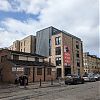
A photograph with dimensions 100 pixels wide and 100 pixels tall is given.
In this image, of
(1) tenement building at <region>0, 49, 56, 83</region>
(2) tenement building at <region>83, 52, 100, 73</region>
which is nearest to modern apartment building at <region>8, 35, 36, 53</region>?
(2) tenement building at <region>83, 52, 100, 73</region>

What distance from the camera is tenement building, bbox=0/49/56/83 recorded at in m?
39.0

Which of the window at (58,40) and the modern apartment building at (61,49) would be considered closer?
the modern apartment building at (61,49)

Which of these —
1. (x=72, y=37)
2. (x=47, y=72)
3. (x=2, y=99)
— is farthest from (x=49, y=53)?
(x=2, y=99)

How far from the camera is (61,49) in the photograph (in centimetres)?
6938

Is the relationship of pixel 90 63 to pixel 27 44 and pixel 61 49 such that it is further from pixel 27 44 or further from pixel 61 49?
pixel 61 49

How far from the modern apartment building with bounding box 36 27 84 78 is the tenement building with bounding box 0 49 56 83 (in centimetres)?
2076

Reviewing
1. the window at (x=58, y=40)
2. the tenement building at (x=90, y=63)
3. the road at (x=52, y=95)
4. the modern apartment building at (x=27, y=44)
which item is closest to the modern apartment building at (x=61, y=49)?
the window at (x=58, y=40)

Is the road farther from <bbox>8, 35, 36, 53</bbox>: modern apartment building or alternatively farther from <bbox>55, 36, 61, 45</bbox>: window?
<bbox>8, 35, 36, 53</bbox>: modern apartment building

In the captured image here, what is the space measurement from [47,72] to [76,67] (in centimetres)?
2964

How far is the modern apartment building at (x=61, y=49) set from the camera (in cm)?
6920

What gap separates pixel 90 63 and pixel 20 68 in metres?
80.3

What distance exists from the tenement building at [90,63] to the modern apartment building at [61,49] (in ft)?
103

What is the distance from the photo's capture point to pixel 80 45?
80500 mm

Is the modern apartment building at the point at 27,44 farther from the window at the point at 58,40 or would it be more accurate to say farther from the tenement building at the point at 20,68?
the tenement building at the point at 20,68
